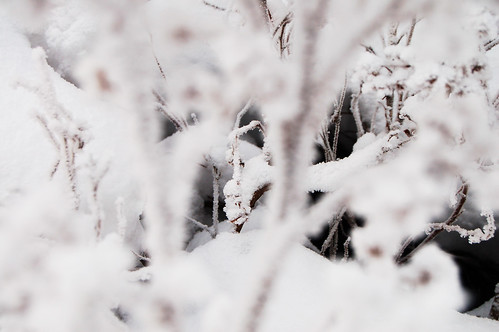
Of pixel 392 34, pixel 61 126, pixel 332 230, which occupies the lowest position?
pixel 332 230

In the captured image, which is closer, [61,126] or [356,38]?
[356,38]

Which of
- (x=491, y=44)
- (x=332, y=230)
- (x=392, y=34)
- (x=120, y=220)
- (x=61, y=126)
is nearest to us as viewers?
(x=120, y=220)

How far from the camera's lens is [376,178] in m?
0.53

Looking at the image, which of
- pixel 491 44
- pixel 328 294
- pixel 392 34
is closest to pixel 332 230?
pixel 392 34

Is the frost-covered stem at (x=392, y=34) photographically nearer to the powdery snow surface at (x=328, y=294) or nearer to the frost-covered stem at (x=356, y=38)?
the powdery snow surface at (x=328, y=294)

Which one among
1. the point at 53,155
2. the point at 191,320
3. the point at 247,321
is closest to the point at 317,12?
the point at 247,321

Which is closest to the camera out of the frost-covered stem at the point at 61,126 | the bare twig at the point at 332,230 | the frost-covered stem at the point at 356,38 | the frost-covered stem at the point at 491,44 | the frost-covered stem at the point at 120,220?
the frost-covered stem at the point at 356,38

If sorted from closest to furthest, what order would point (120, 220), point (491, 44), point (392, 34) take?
point (120, 220) → point (491, 44) → point (392, 34)

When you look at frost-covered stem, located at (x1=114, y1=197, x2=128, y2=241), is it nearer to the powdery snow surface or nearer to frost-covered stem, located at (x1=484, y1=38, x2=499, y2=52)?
the powdery snow surface

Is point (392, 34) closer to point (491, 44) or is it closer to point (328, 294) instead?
point (491, 44)

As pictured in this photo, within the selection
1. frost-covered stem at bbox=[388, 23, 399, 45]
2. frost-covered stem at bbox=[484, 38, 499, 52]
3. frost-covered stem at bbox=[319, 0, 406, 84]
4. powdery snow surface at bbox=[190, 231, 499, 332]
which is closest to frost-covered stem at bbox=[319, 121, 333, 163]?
frost-covered stem at bbox=[388, 23, 399, 45]

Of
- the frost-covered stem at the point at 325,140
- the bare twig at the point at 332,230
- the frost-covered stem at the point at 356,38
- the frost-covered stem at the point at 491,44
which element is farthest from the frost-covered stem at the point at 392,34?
the frost-covered stem at the point at 356,38

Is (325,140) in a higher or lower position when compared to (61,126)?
lower

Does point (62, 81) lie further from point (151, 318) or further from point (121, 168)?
point (151, 318)
